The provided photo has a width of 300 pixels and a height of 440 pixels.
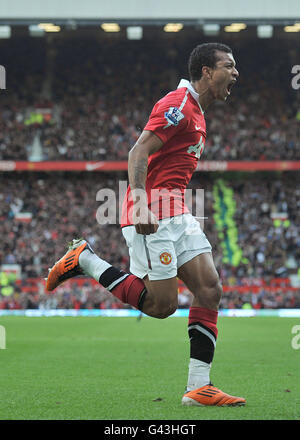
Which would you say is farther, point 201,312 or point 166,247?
point 201,312

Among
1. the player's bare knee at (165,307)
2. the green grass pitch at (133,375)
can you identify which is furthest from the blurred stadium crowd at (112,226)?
the player's bare knee at (165,307)

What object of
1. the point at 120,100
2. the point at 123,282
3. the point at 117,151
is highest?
the point at 120,100

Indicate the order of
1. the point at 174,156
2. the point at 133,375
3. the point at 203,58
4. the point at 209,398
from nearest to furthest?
the point at 209,398
the point at 174,156
the point at 203,58
the point at 133,375

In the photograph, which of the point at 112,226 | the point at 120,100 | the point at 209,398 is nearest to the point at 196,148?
the point at 209,398

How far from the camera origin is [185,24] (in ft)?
84.5

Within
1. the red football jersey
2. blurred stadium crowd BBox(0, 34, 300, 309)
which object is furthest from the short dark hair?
blurred stadium crowd BBox(0, 34, 300, 309)

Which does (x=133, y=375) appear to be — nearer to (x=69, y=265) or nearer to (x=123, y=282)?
(x=69, y=265)

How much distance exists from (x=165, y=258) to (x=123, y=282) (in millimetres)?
388

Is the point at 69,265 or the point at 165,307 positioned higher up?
the point at 69,265

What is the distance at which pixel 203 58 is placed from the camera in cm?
542

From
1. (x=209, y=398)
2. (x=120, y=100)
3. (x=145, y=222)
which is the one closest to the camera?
(x=145, y=222)

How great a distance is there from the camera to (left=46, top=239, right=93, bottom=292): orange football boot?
5.47 meters

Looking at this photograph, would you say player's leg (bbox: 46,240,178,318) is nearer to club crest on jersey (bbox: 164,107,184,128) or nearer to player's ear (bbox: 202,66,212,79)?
club crest on jersey (bbox: 164,107,184,128)

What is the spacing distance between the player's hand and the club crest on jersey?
2.33ft
